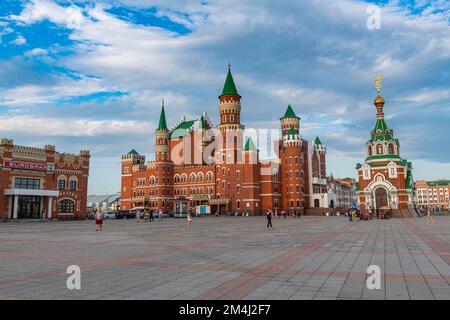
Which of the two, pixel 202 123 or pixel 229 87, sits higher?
pixel 229 87

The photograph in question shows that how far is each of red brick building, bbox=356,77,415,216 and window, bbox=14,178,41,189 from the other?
56225 millimetres

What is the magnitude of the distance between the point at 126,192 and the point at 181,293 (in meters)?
101

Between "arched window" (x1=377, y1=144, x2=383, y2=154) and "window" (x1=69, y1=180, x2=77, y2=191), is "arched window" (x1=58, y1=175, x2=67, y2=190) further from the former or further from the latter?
"arched window" (x1=377, y1=144, x2=383, y2=154)

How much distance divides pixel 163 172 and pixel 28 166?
4333 centimetres

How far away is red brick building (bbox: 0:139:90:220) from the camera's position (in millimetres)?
50969

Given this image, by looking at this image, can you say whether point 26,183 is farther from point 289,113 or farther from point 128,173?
point 289,113

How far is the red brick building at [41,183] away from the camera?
51.0m

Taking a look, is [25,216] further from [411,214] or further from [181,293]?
[411,214]

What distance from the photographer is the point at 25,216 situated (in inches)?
2073

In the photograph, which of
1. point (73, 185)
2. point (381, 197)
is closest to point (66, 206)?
point (73, 185)

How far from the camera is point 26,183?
5347cm

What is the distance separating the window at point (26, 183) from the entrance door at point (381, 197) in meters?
58.8

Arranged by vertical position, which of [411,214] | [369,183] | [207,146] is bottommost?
[411,214]
